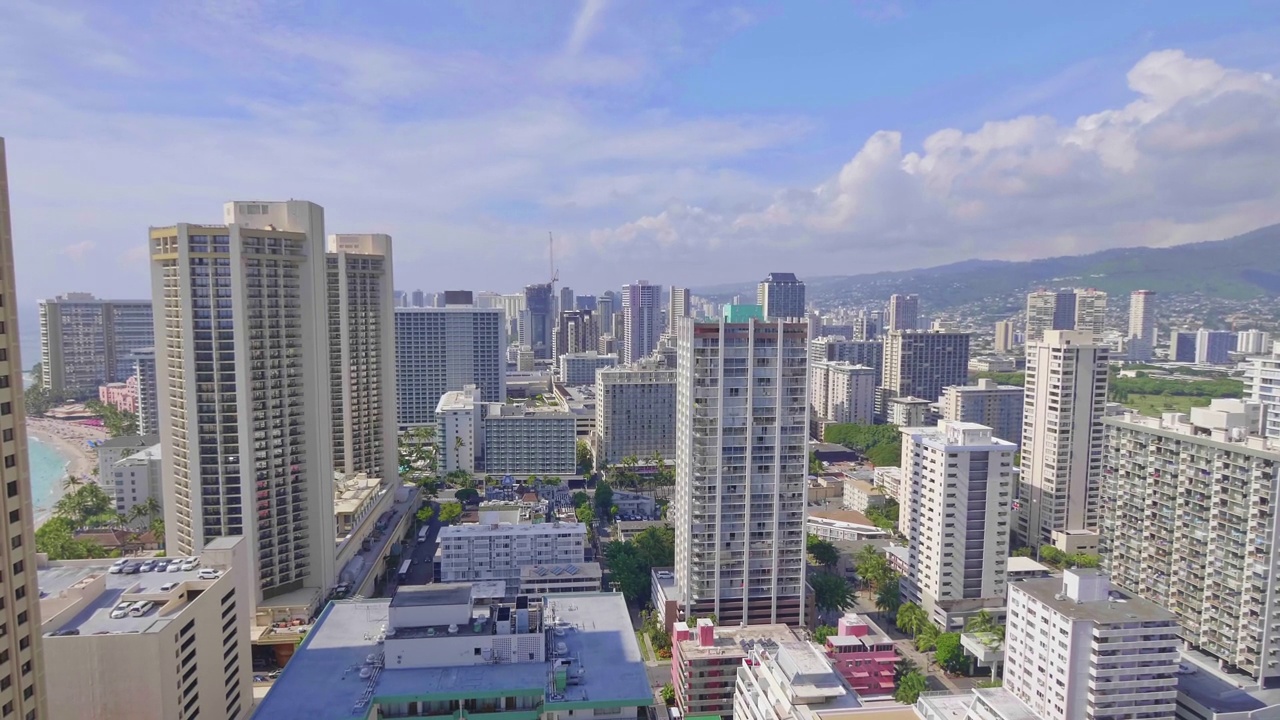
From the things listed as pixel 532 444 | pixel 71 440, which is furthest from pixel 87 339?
pixel 532 444

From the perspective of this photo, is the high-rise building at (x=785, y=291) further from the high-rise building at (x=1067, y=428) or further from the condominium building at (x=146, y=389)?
the condominium building at (x=146, y=389)

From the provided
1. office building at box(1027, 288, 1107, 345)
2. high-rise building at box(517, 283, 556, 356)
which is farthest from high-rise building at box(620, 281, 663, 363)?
office building at box(1027, 288, 1107, 345)

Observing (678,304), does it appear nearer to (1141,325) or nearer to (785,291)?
(785,291)

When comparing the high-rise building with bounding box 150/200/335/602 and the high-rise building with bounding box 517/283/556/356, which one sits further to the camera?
the high-rise building with bounding box 517/283/556/356

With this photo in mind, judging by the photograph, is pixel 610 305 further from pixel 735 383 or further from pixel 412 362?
pixel 735 383

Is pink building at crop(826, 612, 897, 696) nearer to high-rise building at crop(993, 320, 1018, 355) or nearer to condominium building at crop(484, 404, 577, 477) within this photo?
condominium building at crop(484, 404, 577, 477)

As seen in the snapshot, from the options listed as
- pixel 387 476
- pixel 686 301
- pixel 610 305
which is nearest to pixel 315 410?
pixel 387 476

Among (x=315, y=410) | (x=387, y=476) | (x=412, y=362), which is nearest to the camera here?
(x=315, y=410)
